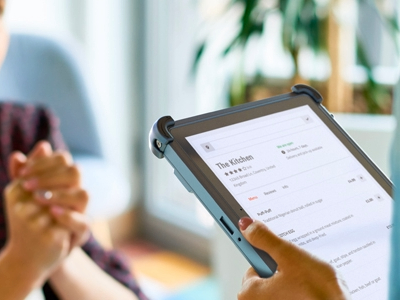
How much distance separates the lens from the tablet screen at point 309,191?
18.2 inches

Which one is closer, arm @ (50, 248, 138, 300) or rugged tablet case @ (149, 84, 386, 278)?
rugged tablet case @ (149, 84, 386, 278)

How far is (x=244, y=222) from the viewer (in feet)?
1.40

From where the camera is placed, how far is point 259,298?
15.8 inches

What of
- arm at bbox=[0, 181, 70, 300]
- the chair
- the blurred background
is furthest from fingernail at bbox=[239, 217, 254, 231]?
the chair

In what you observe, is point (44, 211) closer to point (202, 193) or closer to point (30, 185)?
point (30, 185)

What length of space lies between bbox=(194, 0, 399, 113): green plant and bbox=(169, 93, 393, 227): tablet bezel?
0.83 metres

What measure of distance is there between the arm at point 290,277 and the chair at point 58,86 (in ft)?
4.26

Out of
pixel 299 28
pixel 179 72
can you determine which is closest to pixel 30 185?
pixel 299 28

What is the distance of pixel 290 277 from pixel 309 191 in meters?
0.12

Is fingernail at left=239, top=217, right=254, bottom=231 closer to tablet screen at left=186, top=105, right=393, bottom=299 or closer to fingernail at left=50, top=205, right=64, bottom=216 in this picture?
tablet screen at left=186, top=105, right=393, bottom=299

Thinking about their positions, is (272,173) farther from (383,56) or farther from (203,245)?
(203,245)

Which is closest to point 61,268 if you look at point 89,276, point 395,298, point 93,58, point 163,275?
point 89,276

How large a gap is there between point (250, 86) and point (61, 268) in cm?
96

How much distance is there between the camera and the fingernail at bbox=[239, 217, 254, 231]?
0.43 m
